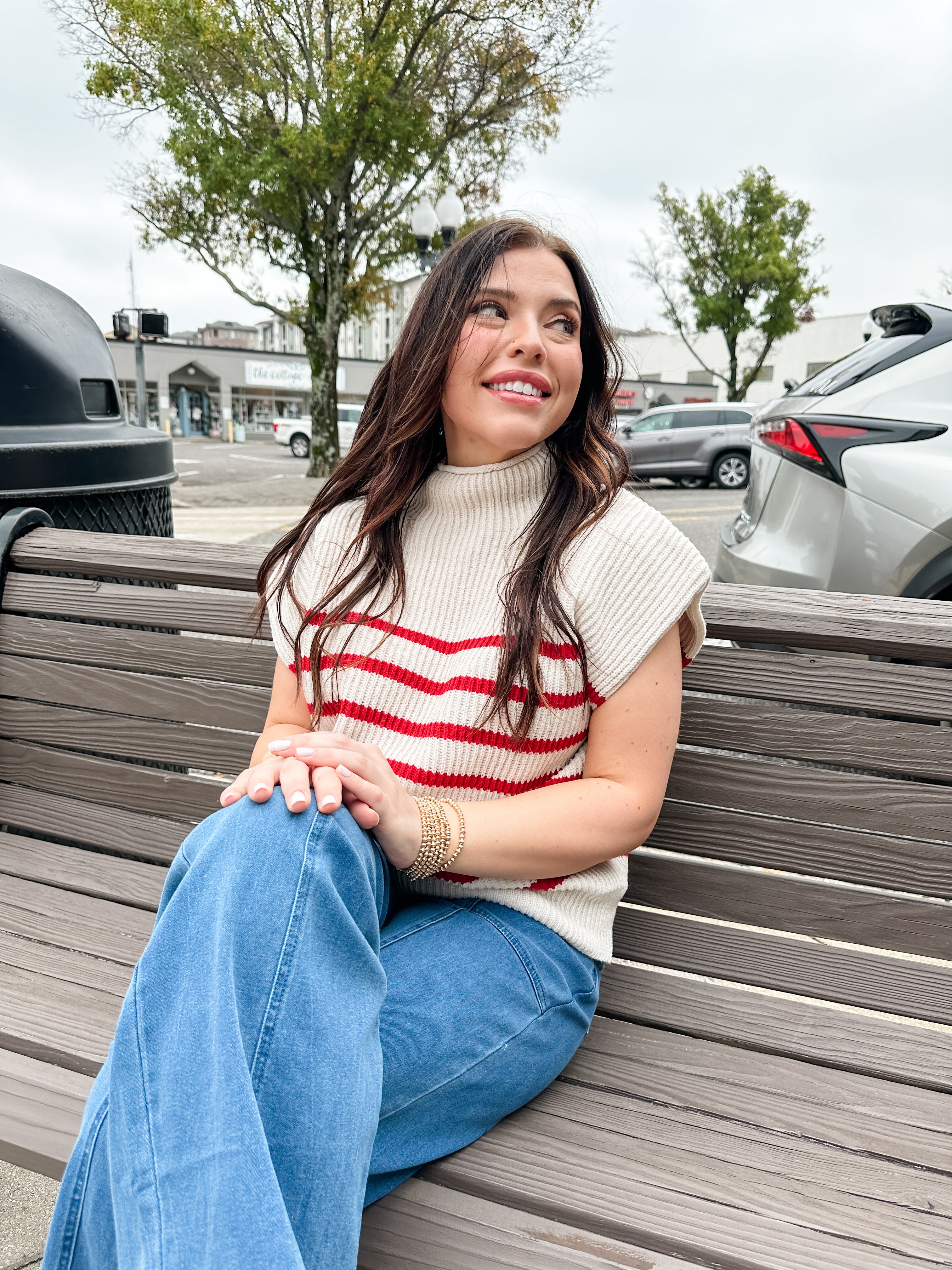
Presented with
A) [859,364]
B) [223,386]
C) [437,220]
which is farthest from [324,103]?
[223,386]

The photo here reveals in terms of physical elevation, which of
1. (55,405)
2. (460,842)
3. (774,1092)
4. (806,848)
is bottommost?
(774,1092)

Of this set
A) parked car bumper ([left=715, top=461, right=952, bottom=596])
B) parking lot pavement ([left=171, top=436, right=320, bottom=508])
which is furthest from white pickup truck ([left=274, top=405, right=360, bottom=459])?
parked car bumper ([left=715, top=461, right=952, bottom=596])

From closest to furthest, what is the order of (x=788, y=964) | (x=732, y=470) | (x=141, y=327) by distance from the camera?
1. (x=788, y=964)
2. (x=141, y=327)
3. (x=732, y=470)

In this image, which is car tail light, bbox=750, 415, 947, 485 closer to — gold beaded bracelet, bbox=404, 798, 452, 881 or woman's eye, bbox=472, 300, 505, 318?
woman's eye, bbox=472, 300, 505, 318

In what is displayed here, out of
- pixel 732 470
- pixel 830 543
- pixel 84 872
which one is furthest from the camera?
pixel 732 470

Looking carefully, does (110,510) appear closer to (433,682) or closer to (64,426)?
(64,426)

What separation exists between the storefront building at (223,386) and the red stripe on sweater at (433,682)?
1673 inches

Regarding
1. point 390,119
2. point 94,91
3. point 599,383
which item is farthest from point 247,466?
point 599,383

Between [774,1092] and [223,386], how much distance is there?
4724 centimetres

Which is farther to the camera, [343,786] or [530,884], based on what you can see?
[530,884]

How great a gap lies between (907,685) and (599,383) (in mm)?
766

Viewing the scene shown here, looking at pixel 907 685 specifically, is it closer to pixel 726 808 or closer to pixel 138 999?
pixel 726 808

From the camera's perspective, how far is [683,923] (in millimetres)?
1896

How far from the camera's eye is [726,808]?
72.5 inches
